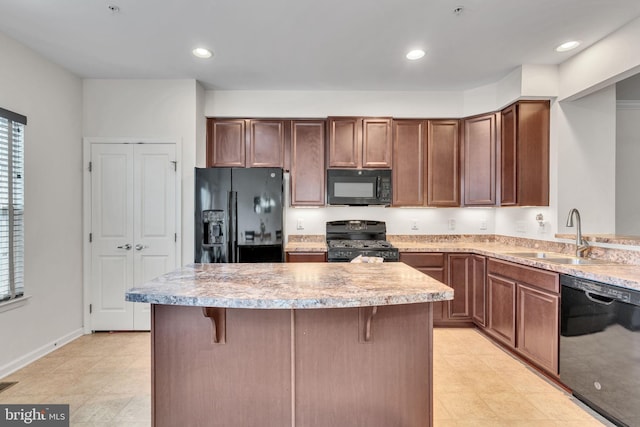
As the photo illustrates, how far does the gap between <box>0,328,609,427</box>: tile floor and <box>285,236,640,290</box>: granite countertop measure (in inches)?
34.5

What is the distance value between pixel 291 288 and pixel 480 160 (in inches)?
119

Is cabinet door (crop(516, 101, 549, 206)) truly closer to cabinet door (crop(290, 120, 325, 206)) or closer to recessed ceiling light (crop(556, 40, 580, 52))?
recessed ceiling light (crop(556, 40, 580, 52))

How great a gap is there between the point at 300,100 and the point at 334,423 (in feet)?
10.7

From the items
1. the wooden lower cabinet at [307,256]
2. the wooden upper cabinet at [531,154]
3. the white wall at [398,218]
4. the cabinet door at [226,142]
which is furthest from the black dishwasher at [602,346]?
the cabinet door at [226,142]

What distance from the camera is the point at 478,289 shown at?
3342 millimetres

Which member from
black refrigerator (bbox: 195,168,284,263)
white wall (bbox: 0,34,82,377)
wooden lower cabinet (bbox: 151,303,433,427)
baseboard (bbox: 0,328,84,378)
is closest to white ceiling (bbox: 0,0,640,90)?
white wall (bbox: 0,34,82,377)

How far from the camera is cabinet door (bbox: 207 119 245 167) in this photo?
3.74 meters

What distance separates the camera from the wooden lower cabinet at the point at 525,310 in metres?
2.34

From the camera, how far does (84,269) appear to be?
3385 millimetres

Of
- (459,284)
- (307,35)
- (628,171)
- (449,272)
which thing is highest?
(307,35)

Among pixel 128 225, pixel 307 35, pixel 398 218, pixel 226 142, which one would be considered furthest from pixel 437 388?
pixel 128 225

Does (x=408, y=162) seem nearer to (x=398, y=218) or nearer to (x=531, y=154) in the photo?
(x=398, y=218)

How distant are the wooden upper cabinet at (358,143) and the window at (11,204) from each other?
2855mm

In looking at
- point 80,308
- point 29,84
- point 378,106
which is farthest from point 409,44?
point 80,308
